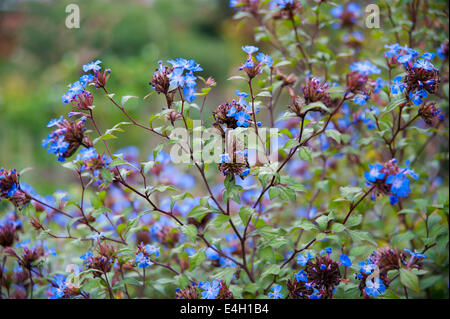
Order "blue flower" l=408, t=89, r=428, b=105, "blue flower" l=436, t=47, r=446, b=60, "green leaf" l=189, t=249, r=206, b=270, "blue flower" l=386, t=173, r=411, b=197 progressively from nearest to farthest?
1. "blue flower" l=386, t=173, r=411, b=197
2. "blue flower" l=408, t=89, r=428, b=105
3. "green leaf" l=189, t=249, r=206, b=270
4. "blue flower" l=436, t=47, r=446, b=60

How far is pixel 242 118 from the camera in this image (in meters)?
0.90

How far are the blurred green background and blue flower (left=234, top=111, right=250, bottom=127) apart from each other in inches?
55.9

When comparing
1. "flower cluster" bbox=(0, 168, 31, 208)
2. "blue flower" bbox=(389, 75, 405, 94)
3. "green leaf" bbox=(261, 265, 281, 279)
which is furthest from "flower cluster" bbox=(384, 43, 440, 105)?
"flower cluster" bbox=(0, 168, 31, 208)

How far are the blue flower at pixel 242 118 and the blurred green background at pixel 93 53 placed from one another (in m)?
1.42

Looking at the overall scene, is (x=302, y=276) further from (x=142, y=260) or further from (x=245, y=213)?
(x=142, y=260)

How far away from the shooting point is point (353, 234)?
101cm

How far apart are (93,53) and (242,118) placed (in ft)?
13.6

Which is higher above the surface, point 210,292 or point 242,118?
point 242,118

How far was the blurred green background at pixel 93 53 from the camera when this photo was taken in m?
3.81

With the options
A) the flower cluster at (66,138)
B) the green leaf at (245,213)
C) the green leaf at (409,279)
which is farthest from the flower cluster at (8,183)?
the green leaf at (409,279)

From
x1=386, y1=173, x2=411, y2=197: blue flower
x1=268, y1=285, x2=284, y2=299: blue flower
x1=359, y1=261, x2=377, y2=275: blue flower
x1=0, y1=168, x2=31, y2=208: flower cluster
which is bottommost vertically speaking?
x1=268, y1=285, x2=284, y2=299: blue flower

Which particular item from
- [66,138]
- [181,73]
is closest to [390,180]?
[181,73]

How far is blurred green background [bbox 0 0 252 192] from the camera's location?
3811 millimetres

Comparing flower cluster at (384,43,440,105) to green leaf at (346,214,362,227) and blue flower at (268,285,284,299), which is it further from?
blue flower at (268,285,284,299)
